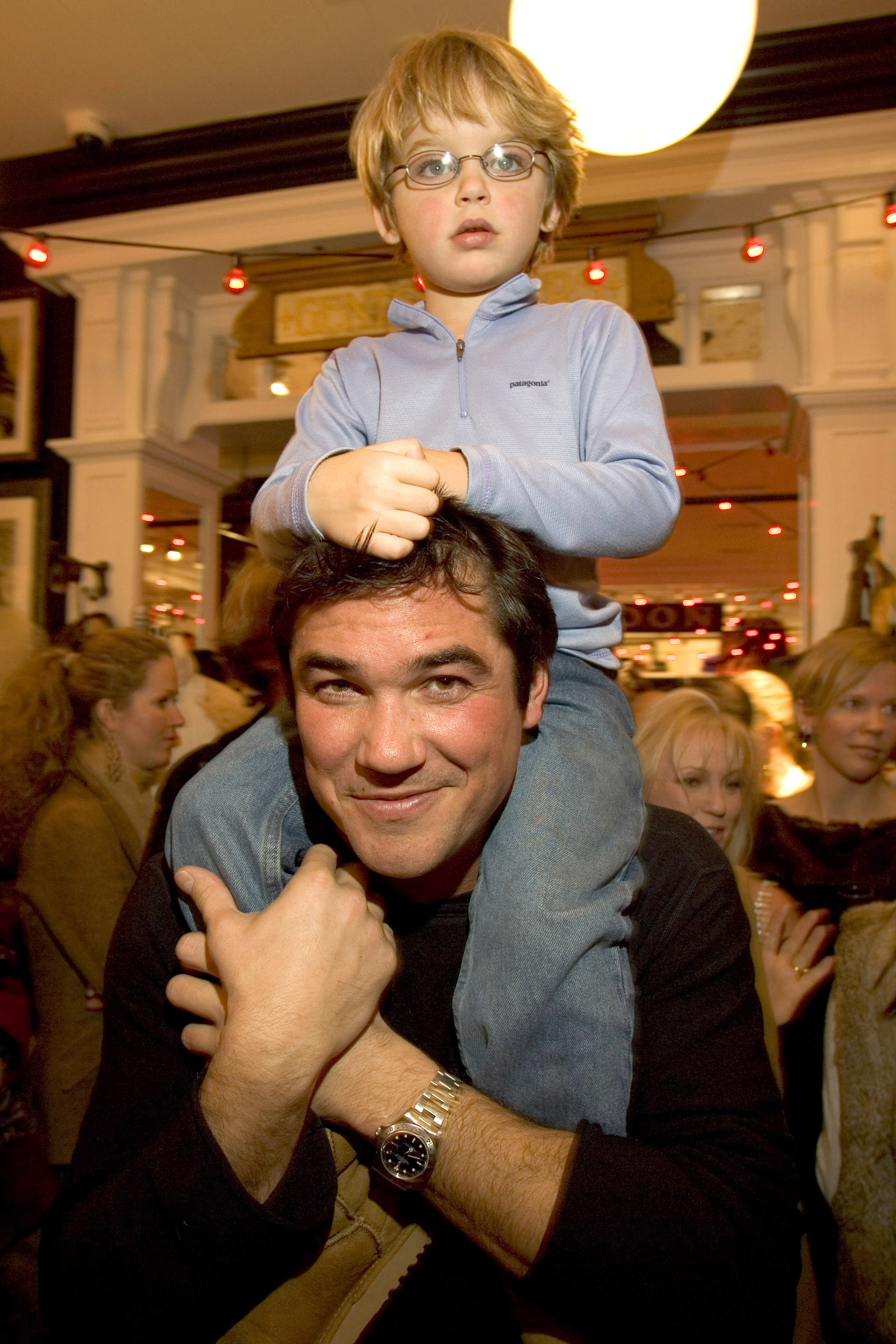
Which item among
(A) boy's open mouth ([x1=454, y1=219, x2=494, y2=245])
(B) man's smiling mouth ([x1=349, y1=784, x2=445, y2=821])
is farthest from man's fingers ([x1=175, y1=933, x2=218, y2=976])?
(A) boy's open mouth ([x1=454, y1=219, x2=494, y2=245])

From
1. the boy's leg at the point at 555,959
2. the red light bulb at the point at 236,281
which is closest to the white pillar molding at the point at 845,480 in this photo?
the red light bulb at the point at 236,281

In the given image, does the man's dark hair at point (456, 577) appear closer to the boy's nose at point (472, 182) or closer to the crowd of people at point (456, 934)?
the crowd of people at point (456, 934)

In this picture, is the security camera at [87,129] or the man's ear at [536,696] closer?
the man's ear at [536,696]

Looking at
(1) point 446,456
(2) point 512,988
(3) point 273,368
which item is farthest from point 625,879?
(3) point 273,368

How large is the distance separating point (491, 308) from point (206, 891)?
107 centimetres

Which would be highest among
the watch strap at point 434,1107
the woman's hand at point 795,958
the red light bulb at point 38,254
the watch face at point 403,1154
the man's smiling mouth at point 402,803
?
the red light bulb at point 38,254

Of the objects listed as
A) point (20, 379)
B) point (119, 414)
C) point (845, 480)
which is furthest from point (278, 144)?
point (845, 480)

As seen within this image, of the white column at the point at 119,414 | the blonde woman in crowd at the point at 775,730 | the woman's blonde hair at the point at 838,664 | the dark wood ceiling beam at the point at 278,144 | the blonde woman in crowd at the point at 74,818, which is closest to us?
the blonde woman in crowd at the point at 74,818

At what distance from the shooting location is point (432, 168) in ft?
4.87

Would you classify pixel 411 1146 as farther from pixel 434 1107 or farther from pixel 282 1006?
pixel 282 1006

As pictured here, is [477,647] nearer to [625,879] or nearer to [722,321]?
[625,879]

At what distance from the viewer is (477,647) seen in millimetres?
1224

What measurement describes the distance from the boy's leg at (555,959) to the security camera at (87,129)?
5197 millimetres

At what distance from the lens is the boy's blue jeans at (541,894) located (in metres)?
1.10
